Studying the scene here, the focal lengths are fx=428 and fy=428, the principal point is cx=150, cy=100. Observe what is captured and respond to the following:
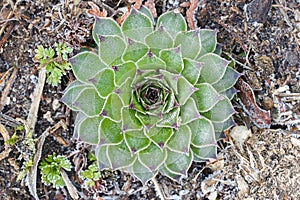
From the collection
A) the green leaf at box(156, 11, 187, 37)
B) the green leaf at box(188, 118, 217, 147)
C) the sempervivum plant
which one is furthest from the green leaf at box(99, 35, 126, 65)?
the green leaf at box(188, 118, 217, 147)

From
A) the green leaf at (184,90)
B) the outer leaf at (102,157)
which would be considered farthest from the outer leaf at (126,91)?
the outer leaf at (102,157)

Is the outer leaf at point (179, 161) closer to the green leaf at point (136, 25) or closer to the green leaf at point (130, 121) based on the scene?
the green leaf at point (130, 121)

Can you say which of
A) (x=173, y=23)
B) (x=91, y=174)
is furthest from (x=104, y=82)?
(x=91, y=174)

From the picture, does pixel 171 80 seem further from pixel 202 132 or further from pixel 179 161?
pixel 179 161

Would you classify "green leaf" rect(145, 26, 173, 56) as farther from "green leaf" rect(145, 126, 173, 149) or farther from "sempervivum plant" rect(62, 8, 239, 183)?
"green leaf" rect(145, 126, 173, 149)

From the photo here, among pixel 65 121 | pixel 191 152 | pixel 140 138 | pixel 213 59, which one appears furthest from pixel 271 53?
pixel 65 121

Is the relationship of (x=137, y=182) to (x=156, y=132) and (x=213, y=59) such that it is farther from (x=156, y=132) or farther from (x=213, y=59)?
(x=213, y=59)
